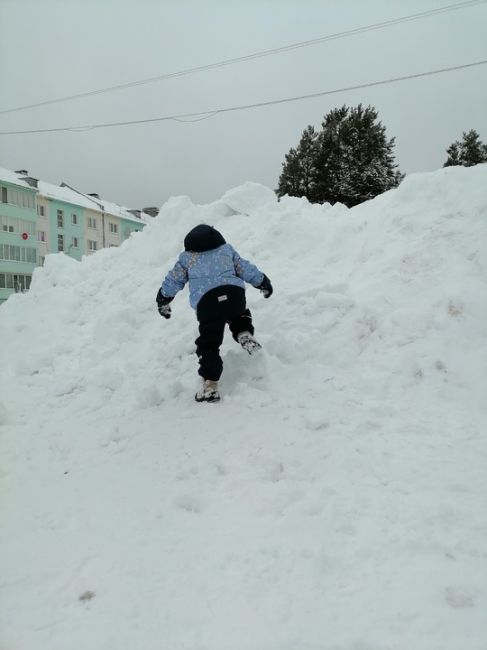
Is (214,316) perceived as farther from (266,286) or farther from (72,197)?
(72,197)

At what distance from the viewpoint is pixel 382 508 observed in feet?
7.87

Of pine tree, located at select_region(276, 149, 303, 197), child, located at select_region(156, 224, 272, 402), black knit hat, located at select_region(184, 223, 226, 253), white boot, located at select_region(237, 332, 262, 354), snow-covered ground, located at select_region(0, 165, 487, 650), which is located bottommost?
snow-covered ground, located at select_region(0, 165, 487, 650)

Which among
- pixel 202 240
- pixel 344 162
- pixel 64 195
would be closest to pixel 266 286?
pixel 202 240

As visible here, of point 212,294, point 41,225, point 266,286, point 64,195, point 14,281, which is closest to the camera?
point 212,294

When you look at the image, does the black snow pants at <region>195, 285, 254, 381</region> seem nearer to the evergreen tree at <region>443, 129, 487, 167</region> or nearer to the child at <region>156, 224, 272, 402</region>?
the child at <region>156, 224, 272, 402</region>

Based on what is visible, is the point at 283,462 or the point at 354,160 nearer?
the point at 283,462

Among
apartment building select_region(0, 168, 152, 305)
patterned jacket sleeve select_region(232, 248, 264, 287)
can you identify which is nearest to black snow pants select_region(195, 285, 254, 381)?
patterned jacket sleeve select_region(232, 248, 264, 287)

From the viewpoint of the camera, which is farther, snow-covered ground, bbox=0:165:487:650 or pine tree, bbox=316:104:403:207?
pine tree, bbox=316:104:403:207

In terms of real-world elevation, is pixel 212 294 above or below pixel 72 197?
below

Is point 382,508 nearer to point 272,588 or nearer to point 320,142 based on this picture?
point 272,588

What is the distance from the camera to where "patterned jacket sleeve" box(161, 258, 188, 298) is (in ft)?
13.6

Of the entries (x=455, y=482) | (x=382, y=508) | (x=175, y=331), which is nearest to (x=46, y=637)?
(x=382, y=508)

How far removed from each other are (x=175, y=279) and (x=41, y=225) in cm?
4119

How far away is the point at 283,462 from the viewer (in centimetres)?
291
